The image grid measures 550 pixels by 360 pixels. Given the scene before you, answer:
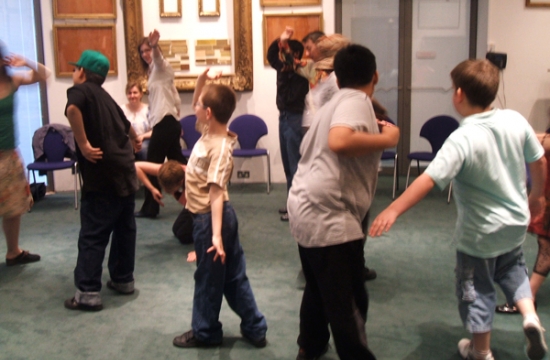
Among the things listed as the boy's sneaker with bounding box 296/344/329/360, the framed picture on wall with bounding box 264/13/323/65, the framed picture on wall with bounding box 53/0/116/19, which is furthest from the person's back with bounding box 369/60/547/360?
the framed picture on wall with bounding box 53/0/116/19

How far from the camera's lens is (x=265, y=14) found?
6.74 metres

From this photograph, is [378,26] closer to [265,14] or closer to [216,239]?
[265,14]

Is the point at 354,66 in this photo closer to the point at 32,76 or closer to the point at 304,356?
the point at 304,356

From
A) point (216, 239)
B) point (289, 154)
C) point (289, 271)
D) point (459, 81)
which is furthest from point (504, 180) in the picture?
point (289, 154)

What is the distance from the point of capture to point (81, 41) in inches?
264

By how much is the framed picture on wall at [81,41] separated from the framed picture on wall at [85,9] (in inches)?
4.4

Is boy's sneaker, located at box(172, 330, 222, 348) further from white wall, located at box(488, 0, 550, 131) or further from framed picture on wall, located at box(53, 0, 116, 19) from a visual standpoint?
white wall, located at box(488, 0, 550, 131)

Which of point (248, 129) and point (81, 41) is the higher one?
point (81, 41)

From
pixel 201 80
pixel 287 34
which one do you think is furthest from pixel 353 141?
pixel 287 34

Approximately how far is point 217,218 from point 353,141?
765 mm

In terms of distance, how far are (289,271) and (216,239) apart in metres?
1.43

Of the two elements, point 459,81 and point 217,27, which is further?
point 217,27

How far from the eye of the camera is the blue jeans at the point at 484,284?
233 cm

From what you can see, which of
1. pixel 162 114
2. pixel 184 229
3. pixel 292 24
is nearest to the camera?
pixel 184 229
